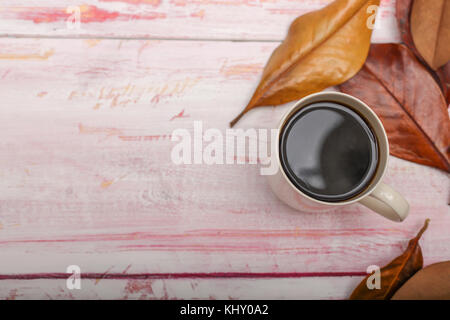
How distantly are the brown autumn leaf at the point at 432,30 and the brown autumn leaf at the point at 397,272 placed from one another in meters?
0.18

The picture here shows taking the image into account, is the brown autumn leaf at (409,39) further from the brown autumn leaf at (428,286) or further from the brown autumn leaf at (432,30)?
the brown autumn leaf at (428,286)

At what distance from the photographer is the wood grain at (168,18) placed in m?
0.39

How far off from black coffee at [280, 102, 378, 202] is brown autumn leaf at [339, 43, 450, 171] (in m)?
0.07

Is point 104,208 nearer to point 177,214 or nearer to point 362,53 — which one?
point 177,214

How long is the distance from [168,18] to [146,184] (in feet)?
0.62

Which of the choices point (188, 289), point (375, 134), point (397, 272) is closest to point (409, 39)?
point (375, 134)

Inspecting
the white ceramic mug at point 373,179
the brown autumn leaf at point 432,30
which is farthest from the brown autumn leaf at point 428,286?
the brown autumn leaf at point 432,30

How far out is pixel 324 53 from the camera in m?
0.36

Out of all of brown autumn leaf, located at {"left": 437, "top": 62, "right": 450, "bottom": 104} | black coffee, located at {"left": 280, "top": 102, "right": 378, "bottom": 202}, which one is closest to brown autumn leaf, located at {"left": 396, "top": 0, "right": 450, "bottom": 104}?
brown autumn leaf, located at {"left": 437, "top": 62, "right": 450, "bottom": 104}

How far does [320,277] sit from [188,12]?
0.33 metres

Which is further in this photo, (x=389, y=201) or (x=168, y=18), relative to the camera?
(x=168, y=18)

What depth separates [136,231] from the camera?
380 millimetres

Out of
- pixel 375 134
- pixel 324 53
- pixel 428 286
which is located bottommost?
pixel 428 286

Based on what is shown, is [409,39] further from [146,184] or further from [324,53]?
[146,184]
